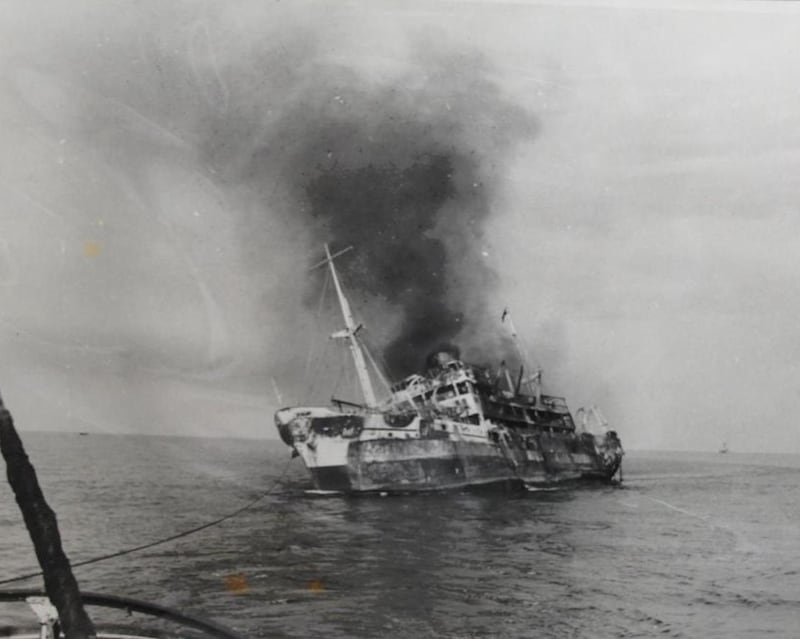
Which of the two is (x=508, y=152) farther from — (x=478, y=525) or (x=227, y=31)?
(x=478, y=525)

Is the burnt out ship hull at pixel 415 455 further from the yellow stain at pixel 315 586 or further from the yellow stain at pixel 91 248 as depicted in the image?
the yellow stain at pixel 91 248

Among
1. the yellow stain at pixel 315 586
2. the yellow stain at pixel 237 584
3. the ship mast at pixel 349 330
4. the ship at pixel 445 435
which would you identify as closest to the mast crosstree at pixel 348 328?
the ship mast at pixel 349 330

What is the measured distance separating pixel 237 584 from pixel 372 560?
782 millimetres

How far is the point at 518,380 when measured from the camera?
461 cm

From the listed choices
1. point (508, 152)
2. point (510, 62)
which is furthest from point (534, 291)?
point (510, 62)

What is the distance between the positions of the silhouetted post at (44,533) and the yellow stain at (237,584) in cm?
152

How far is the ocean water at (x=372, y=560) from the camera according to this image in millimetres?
3127

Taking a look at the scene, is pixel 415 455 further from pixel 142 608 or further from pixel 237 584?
pixel 142 608

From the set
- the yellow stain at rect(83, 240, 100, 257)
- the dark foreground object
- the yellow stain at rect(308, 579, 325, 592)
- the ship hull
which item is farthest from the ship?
the dark foreground object

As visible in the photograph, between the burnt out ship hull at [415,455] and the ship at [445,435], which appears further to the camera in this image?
the burnt out ship hull at [415,455]

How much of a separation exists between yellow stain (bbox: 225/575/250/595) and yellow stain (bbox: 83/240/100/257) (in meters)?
1.49

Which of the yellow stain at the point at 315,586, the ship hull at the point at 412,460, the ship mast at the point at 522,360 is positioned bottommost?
the yellow stain at the point at 315,586

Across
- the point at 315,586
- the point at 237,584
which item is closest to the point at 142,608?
the point at 237,584

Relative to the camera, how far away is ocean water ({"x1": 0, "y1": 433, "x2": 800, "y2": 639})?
3.13 metres
